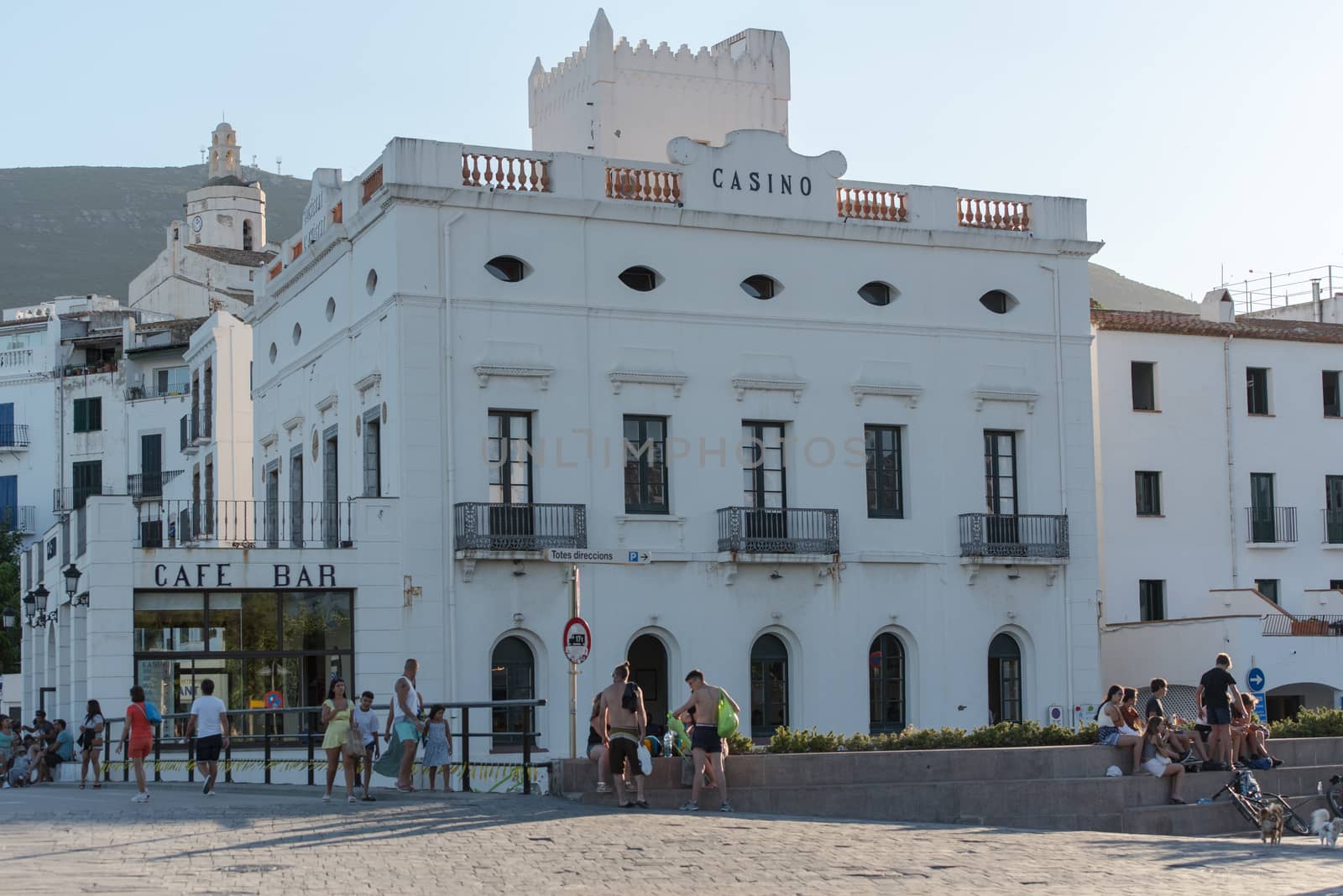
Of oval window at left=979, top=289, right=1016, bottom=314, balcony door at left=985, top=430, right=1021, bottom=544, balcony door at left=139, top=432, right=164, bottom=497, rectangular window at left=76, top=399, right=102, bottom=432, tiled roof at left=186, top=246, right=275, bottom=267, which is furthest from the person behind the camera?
tiled roof at left=186, top=246, right=275, bottom=267

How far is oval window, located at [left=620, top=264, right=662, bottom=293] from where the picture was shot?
3634 cm

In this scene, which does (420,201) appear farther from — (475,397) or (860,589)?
(860,589)

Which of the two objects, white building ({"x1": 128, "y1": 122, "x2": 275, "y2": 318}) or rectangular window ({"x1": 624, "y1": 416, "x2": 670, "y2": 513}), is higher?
white building ({"x1": 128, "y1": 122, "x2": 275, "y2": 318})

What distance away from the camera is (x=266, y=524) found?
4159 cm

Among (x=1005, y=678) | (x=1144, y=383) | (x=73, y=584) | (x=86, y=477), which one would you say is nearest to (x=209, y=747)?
(x=73, y=584)

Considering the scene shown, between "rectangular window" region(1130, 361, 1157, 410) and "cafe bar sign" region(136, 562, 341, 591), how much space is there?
64.5 ft

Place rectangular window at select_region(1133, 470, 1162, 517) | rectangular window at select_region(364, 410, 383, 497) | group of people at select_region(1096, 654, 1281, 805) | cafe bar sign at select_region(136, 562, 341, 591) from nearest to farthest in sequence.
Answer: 1. group of people at select_region(1096, 654, 1281, 805)
2. cafe bar sign at select_region(136, 562, 341, 591)
3. rectangular window at select_region(364, 410, 383, 497)
4. rectangular window at select_region(1133, 470, 1162, 517)

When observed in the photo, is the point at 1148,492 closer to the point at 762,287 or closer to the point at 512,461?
the point at 762,287

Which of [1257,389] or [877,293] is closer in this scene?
[877,293]

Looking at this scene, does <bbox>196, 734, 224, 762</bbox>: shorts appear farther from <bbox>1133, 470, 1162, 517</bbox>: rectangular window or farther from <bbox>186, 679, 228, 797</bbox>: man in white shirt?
<bbox>1133, 470, 1162, 517</bbox>: rectangular window

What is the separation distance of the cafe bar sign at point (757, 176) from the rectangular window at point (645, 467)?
4.17m

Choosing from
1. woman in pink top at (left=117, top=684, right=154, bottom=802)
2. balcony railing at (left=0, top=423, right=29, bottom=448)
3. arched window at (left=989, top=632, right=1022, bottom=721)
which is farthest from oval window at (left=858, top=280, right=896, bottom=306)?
balcony railing at (left=0, top=423, right=29, bottom=448)

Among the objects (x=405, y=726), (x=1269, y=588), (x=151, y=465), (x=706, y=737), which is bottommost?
(x=706, y=737)

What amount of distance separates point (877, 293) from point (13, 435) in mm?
46001
